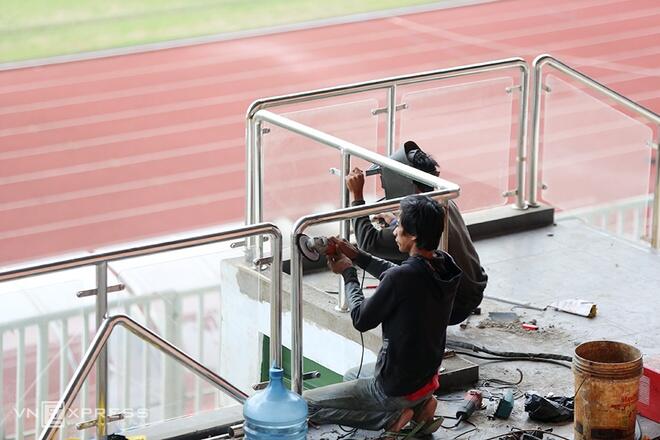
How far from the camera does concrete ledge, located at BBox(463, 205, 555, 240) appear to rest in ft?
28.5

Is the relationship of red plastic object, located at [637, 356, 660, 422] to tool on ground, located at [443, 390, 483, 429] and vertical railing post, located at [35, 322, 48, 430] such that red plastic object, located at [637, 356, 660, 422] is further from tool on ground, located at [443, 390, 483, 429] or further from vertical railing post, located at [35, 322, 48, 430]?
vertical railing post, located at [35, 322, 48, 430]

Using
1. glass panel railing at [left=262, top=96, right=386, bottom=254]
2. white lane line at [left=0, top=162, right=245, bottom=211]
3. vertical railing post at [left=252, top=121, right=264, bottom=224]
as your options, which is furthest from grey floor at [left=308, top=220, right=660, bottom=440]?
white lane line at [left=0, top=162, right=245, bottom=211]

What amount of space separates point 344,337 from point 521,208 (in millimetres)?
2476

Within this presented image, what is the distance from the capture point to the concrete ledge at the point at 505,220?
8.70m

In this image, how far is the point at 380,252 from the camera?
6.71 meters

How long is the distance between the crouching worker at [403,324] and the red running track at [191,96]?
362 inches

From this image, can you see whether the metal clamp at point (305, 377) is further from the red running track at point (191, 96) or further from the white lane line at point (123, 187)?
the white lane line at point (123, 187)

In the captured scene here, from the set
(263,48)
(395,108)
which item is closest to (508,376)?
(395,108)

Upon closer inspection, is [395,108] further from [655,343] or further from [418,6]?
[418,6]

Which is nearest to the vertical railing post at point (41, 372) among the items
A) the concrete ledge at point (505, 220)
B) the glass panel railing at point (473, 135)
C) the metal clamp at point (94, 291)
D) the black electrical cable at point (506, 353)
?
the metal clamp at point (94, 291)

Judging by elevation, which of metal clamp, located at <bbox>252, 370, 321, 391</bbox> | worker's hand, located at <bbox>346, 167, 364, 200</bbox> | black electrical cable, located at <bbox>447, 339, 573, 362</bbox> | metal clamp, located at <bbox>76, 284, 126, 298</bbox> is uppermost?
worker's hand, located at <bbox>346, 167, 364, 200</bbox>

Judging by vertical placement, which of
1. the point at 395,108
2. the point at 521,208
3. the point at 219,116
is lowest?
the point at 219,116

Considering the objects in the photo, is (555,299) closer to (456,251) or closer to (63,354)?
(456,251)

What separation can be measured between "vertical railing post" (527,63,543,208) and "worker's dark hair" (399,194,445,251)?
339 centimetres
